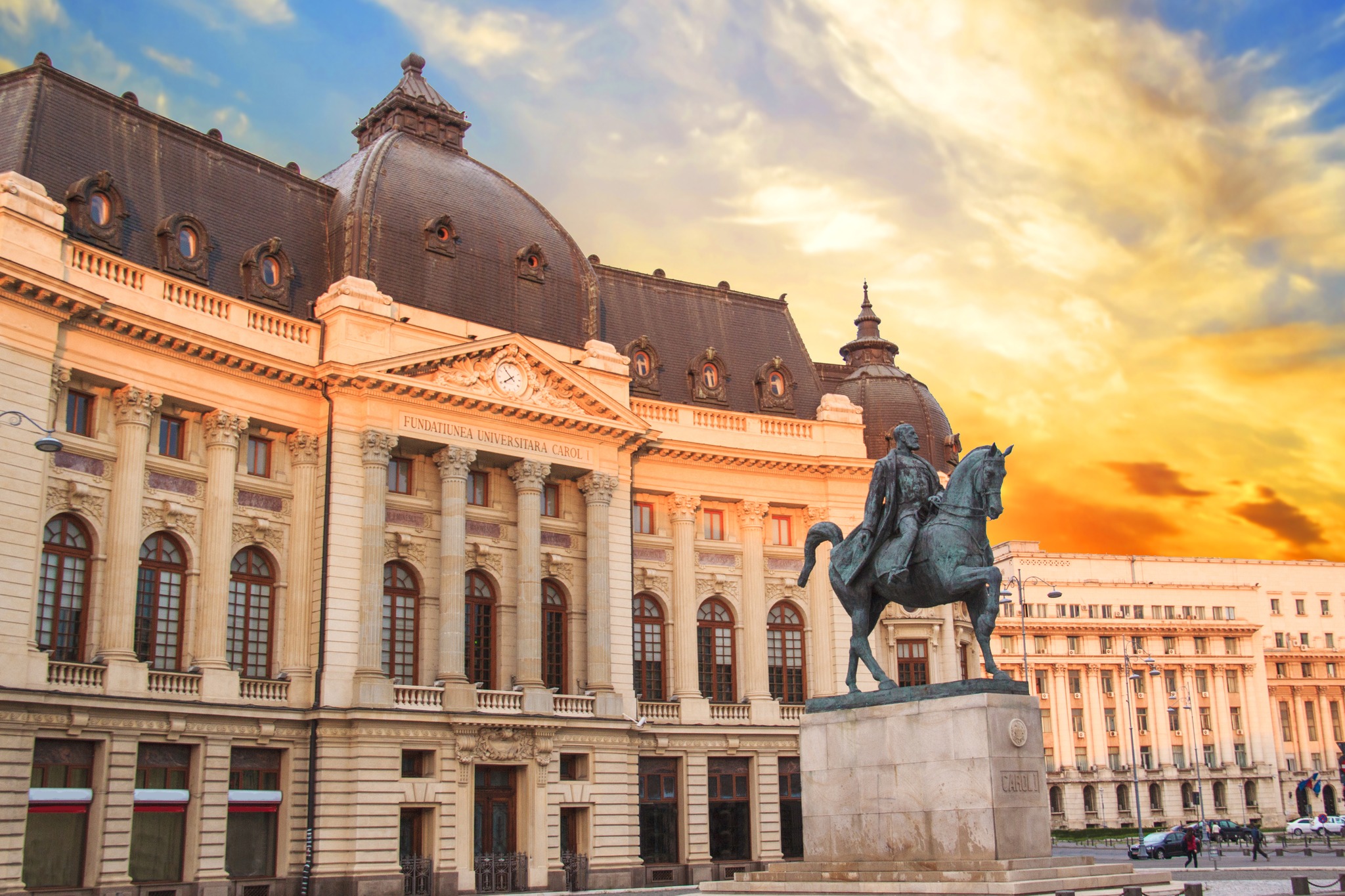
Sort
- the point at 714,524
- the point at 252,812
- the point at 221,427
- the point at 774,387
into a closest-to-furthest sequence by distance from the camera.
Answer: the point at 252,812 < the point at 221,427 < the point at 714,524 < the point at 774,387

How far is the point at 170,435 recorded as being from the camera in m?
41.3

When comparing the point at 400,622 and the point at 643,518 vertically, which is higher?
the point at 643,518

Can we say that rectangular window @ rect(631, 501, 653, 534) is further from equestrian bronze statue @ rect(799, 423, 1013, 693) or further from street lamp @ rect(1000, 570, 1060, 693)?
equestrian bronze statue @ rect(799, 423, 1013, 693)

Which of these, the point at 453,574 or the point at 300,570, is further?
the point at 453,574

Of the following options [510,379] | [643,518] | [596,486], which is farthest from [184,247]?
[643,518]

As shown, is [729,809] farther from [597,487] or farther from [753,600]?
[597,487]

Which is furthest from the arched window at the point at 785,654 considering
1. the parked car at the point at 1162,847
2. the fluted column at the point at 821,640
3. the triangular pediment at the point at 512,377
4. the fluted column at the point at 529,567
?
the parked car at the point at 1162,847

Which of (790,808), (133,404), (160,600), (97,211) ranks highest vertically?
(97,211)

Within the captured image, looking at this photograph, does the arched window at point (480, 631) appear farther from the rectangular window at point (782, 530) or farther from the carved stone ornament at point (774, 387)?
the carved stone ornament at point (774, 387)

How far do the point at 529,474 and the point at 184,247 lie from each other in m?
13.5

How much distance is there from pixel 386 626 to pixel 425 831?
6.62 meters

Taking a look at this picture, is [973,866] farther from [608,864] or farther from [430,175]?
[430,175]

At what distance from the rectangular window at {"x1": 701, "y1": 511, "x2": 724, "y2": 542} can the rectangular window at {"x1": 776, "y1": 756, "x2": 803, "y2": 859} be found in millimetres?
9084

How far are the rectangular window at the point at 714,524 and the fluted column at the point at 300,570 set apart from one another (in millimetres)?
17242
